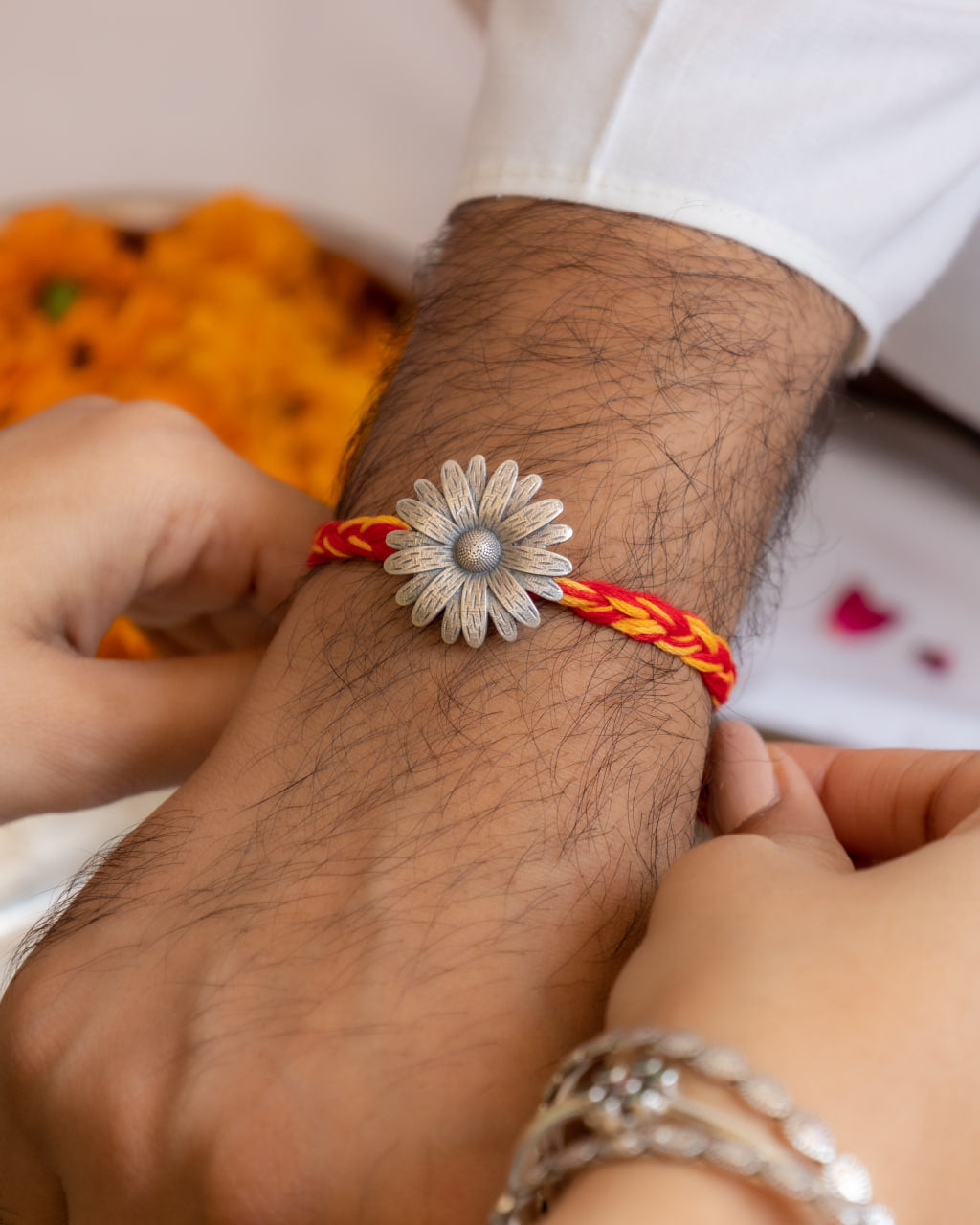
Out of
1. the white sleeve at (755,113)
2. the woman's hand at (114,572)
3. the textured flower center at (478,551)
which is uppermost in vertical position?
the white sleeve at (755,113)

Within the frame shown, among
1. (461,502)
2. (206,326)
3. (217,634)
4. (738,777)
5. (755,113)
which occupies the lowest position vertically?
(217,634)

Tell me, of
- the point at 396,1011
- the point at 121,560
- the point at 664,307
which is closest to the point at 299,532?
the point at 121,560

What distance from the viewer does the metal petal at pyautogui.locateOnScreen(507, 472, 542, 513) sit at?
28.6 inches

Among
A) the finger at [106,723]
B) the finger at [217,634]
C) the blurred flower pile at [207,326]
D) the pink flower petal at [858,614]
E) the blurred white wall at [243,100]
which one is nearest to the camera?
the finger at [106,723]


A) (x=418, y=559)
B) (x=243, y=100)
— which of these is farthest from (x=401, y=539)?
(x=243, y=100)

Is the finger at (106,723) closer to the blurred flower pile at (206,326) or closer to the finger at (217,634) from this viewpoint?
the finger at (217,634)

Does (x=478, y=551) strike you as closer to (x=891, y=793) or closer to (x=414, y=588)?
(x=414, y=588)

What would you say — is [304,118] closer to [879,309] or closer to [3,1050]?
[879,309]

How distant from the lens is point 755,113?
2.59 ft

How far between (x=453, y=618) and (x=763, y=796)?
249 millimetres

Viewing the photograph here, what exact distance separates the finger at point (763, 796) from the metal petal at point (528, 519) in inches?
8.8

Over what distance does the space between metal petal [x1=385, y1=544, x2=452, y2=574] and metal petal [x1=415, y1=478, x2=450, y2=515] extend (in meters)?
0.03

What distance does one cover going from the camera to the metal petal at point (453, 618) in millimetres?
722

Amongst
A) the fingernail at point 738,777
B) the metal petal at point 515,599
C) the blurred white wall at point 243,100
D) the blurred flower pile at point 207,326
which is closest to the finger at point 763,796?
the fingernail at point 738,777
